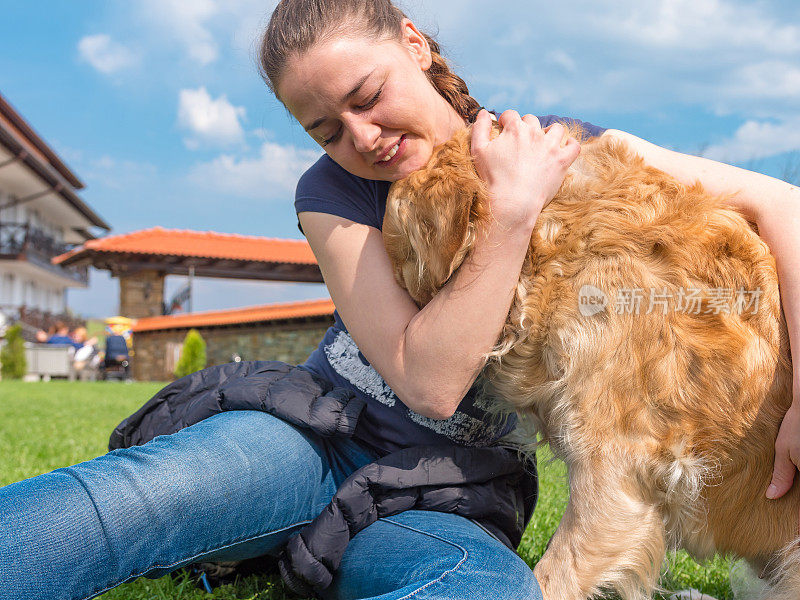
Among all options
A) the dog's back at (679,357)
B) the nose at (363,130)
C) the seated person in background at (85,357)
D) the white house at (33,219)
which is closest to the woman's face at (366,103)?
the nose at (363,130)

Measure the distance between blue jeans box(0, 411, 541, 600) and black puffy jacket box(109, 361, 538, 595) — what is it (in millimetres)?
56

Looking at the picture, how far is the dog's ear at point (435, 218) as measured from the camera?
193cm

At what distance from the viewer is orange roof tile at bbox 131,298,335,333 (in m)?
20.2

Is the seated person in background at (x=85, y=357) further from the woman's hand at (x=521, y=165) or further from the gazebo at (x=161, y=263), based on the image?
the woman's hand at (x=521, y=165)

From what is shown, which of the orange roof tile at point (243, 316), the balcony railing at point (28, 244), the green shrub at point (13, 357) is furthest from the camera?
the balcony railing at point (28, 244)

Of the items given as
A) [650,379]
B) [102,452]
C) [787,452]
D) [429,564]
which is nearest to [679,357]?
[650,379]

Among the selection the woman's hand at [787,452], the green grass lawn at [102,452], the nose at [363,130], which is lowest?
the green grass lawn at [102,452]

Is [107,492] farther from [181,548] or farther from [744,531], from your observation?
[744,531]

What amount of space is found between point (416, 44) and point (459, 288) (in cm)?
99

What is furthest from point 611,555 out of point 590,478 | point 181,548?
point 181,548

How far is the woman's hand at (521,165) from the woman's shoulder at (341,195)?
0.49 metres

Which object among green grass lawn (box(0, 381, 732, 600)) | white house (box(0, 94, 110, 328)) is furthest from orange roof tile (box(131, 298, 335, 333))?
white house (box(0, 94, 110, 328))

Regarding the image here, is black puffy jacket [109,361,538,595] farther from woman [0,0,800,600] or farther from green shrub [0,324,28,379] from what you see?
green shrub [0,324,28,379]

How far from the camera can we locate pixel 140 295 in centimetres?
2789
